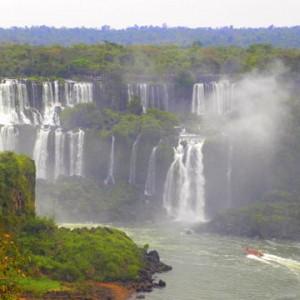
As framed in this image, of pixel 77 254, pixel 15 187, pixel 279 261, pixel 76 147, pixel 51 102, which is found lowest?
pixel 279 261

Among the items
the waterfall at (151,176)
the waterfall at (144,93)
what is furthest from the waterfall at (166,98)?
the waterfall at (151,176)

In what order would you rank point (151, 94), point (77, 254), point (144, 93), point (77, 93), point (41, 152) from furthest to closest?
1. point (151, 94)
2. point (144, 93)
3. point (77, 93)
4. point (41, 152)
5. point (77, 254)

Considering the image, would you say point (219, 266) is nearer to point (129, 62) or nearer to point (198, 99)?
point (198, 99)

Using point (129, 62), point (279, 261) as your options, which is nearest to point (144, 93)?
point (129, 62)

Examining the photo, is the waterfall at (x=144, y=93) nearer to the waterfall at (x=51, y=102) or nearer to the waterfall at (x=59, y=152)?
the waterfall at (x=51, y=102)

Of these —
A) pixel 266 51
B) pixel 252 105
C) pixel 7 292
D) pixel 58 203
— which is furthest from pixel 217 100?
pixel 7 292

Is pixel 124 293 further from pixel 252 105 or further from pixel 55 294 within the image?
pixel 252 105
